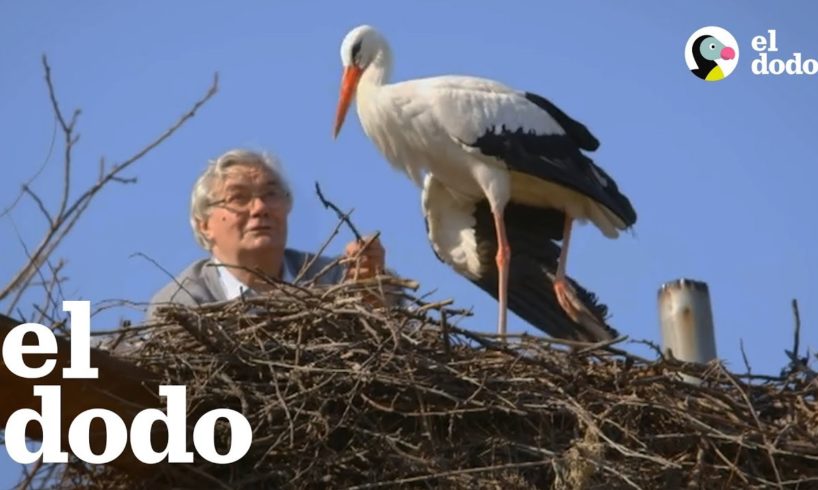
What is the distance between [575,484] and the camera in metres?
4.23

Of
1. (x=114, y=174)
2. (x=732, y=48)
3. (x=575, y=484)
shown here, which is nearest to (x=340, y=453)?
(x=575, y=484)

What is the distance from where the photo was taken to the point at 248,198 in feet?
17.8

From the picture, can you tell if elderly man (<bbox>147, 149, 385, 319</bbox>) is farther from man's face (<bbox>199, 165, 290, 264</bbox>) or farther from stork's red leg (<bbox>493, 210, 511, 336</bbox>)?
stork's red leg (<bbox>493, 210, 511, 336</bbox>)

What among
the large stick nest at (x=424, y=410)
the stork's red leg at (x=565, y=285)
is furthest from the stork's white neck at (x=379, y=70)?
the large stick nest at (x=424, y=410)

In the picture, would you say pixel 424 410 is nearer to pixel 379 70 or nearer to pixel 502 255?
pixel 502 255

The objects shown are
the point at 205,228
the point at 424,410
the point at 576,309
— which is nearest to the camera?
the point at 424,410

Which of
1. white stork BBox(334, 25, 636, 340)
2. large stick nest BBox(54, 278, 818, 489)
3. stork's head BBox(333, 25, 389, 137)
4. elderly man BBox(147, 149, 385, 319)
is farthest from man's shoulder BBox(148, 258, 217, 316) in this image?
stork's head BBox(333, 25, 389, 137)

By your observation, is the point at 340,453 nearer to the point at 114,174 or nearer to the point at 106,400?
the point at 106,400

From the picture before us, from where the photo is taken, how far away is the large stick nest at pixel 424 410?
14.0 ft

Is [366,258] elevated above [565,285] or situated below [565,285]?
below

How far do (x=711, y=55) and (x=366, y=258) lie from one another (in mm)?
2851

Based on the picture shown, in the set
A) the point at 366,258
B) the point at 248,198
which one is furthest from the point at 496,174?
the point at 366,258

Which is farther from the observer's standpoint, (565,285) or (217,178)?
(565,285)

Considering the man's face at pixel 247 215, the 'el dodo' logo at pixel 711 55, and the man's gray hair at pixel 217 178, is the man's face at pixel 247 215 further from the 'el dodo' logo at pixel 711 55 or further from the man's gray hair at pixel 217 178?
the 'el dodo' logo at pixel 711 55
